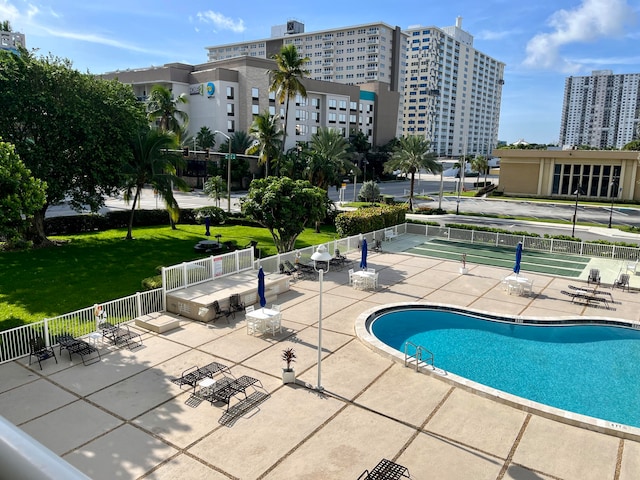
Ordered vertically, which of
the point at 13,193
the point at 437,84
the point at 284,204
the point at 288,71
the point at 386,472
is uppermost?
the point at 437,84

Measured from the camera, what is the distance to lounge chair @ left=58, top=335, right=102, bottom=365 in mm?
14469

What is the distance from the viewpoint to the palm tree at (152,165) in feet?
109

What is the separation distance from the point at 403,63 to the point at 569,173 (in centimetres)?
9680

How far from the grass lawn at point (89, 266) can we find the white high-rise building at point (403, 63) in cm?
9107

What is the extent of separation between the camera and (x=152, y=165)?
33625 mm

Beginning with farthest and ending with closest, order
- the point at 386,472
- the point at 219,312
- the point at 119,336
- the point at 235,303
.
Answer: the point at 235,303 < the point at 219,312 < the point at 119,336 < the point at 386,472

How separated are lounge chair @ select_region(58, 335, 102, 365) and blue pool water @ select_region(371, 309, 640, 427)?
952cm

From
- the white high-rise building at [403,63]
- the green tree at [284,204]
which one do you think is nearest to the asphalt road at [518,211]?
the green tree at [284,204]

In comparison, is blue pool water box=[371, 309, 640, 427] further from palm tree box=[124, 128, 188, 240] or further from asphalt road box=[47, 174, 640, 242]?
asphalt road box=[47, 174, 640, 242]

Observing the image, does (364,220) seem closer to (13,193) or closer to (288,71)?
(13,193)

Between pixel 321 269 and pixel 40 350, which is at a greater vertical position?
pixel 321 269

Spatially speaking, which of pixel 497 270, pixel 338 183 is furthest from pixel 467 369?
pixel 338 183

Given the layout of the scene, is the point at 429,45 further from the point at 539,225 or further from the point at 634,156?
the point at 539,225

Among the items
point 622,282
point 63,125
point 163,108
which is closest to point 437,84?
point 163,108
